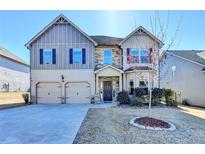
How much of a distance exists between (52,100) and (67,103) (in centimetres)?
146

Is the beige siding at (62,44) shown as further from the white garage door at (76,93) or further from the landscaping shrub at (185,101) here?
the landscaping shrub at (185,101)

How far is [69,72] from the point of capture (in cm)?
1720

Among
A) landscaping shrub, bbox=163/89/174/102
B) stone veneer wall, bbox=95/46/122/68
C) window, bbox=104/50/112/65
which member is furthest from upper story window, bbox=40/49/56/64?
landscaping shrub, bbox=163/89/174/102

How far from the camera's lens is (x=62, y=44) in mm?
17188

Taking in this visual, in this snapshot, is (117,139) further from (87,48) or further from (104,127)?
(87,48)

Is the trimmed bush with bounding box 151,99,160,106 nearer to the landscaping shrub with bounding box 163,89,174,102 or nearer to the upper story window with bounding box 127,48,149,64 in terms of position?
the landscaping shrub with bounding box 163,89,174,102

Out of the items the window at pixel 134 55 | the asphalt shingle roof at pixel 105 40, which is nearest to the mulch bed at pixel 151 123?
the window at pixel 134 55

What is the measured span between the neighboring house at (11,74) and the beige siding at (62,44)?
1222 centimetres

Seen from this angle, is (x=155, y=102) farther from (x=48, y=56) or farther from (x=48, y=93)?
(x=48, y=56)

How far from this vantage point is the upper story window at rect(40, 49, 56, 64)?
56.3 ft

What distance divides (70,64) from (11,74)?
652 inches

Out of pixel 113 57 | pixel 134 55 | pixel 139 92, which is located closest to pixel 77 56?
pixel 113 57

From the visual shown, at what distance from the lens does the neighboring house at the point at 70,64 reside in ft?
56.3

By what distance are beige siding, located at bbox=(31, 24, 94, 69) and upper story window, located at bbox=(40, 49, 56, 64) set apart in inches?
10.9
